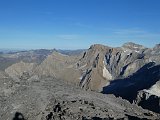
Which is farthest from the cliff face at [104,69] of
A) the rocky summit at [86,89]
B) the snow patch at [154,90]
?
the snow patch at [154,90]

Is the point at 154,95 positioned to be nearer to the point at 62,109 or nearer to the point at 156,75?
the point at 156,75

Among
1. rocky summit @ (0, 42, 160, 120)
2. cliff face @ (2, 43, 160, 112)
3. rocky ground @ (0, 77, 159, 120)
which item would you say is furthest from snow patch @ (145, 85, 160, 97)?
rocky ground @ (0, 77, 159, 120)

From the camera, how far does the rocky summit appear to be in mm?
39406

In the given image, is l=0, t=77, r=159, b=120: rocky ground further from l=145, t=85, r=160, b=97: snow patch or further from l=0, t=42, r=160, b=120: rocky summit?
l=145, t=85, r=160, b=97: snow patch

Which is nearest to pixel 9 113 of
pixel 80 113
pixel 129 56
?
pixel 80 113

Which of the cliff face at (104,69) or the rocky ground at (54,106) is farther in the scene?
the cliff face at (104,69)

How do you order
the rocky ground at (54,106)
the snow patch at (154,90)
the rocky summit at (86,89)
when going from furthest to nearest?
the snow patch at (154,90) < the rocky summit at (86,89) < the rocky ground at (54,106)

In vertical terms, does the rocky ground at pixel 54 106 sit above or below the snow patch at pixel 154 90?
above

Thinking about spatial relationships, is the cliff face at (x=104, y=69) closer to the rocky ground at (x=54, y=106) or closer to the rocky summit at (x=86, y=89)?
the rocky summit at (x=86, y=89)

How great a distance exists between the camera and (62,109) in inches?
1571

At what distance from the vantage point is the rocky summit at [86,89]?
39406 millimetres

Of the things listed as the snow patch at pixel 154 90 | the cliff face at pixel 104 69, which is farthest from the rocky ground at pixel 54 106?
the cliff face at pixel 104 69

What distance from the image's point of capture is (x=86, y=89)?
7088 cm

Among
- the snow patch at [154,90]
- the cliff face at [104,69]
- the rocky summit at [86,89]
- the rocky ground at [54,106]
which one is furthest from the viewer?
the cliff face at [104,69]
